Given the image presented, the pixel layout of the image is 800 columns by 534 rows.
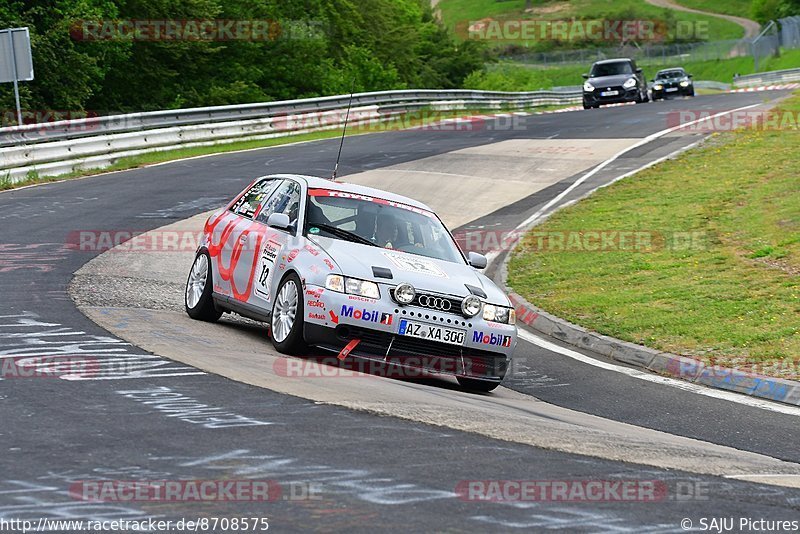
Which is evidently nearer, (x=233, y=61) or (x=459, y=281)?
(x=459, y=281)

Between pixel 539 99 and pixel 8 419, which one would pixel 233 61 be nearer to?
pixel 539 99

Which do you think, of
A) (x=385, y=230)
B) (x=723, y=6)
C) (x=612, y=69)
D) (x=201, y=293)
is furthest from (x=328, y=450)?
(x=723, y=6)

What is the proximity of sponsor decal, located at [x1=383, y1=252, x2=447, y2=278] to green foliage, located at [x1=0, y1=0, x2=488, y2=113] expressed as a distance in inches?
842

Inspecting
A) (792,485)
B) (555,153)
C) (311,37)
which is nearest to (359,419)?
(792,485)

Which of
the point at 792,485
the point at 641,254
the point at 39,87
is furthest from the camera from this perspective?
the point at 39,87

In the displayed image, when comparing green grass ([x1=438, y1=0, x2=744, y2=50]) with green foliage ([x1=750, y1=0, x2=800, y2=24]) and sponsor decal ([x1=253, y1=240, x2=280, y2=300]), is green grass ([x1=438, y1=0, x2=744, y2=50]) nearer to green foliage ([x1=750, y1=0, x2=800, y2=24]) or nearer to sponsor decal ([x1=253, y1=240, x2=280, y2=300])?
green foliage ([x1=750, y1=0, x2=800, y2=24])

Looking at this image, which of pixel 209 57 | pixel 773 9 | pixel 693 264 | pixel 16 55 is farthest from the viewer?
pixel 773 9

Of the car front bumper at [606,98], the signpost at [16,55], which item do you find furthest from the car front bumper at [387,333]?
the car front bumper at [606,98]

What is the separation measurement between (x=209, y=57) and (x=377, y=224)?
41.5 m

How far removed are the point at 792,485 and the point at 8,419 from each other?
4366mm

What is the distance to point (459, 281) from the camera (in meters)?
9.94

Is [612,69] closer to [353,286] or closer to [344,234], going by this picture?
[344,234]

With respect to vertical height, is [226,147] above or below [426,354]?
above

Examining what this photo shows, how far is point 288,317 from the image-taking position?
9828 millimetres
